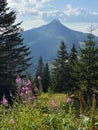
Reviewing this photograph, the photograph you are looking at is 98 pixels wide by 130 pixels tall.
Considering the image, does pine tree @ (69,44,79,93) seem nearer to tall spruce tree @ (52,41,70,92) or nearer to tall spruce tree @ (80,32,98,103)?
tall spruce tree @ (80,32,98,103)

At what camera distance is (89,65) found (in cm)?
4462

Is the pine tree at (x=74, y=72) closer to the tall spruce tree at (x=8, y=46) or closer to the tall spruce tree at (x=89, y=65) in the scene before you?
the tall spruce tree at (x=89, y=65)

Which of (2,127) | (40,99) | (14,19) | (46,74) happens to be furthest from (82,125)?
(46,74)

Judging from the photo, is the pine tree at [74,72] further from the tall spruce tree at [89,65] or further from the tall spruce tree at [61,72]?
the tall spruce tree at [61,72]

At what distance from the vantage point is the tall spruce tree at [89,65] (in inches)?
1741

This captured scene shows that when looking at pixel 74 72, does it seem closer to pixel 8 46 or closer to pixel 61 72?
pixel 8 46

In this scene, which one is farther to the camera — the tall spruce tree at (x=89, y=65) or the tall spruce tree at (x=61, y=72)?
the tall spruce tree at (x=61, y=72)

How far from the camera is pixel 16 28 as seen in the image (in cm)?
4881

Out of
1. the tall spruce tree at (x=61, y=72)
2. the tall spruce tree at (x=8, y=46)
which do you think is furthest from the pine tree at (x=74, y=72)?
the tall spruce tree at (x=8, y=46)

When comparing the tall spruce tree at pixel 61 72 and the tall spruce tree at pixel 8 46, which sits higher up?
the tall spruce tree at pixel 8 46

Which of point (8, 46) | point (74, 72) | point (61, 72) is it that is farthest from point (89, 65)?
point (61, 72)

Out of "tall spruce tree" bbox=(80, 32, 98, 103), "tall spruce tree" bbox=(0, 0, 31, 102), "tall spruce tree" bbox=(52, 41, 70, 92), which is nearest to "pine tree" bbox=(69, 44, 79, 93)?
"tall spruce tree" bbox=(80, 32, 98, 103)

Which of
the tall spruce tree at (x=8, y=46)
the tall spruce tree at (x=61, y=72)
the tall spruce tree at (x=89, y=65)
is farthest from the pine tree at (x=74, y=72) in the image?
the tall spruce tree at (x=8, y=46)

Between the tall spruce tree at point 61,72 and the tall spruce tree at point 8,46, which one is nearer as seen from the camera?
the tall spruce tree at point 8,46
